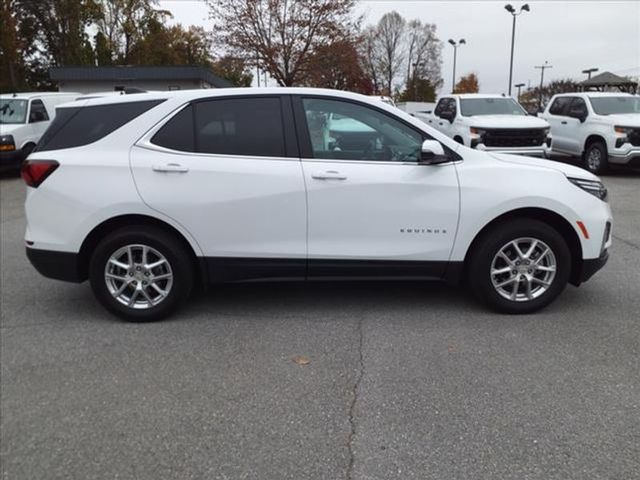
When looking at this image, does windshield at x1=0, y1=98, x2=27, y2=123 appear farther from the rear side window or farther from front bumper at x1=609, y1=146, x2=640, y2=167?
front bumper at x1=609, y1=146, x2=640, y2=167

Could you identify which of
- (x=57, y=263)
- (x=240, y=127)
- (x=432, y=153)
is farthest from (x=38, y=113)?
(x=432, y=153)

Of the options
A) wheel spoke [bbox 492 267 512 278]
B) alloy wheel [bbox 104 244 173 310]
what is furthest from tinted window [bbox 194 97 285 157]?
wheel spoke [bbox 492 267 512 278]

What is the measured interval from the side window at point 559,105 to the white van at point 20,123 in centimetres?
1284

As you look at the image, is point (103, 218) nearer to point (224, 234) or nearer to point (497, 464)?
point (224, 234)

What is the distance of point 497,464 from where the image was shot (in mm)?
2588

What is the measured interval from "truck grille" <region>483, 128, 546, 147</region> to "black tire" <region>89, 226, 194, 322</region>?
949 cm

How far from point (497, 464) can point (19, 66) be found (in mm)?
43479

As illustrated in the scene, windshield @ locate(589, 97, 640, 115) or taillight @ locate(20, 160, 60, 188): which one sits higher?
windshield @ locate(589, 97, 640, 115)

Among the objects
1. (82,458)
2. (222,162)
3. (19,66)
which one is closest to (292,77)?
(19,66)

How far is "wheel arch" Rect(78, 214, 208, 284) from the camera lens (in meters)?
4.23

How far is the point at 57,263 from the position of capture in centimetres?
428

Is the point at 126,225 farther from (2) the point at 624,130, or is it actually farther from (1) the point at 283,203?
(2) the point at 624,130

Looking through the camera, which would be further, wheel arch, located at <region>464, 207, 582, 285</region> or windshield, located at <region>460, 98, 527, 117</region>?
windshield, located at <region>460, 98, 527, 117</region>

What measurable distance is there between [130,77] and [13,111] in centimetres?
1982
